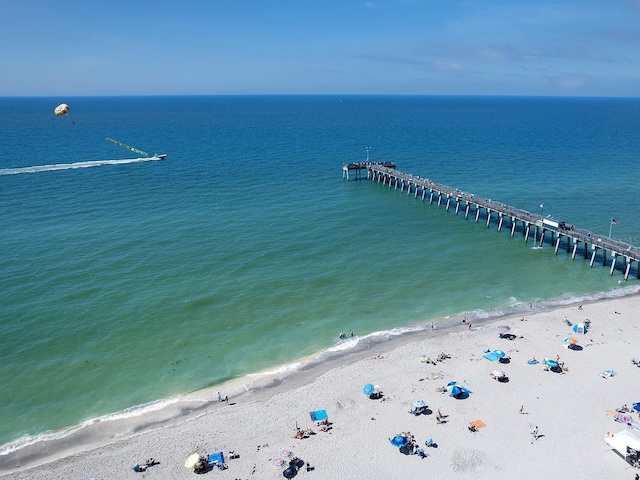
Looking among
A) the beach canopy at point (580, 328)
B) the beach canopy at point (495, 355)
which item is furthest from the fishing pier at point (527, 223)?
the beach canopy at point (495, 355)

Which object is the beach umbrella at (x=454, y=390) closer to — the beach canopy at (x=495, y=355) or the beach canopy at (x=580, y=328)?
the beach canopy at (x=495, y=355)

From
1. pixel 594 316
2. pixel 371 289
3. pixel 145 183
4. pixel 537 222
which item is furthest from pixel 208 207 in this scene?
pixel 594 316

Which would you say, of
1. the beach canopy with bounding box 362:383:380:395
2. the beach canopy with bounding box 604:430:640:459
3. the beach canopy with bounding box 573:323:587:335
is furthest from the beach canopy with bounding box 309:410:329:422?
the beach canopy with bounding box 573:323:587:335

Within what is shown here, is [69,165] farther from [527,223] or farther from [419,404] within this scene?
[419,404]

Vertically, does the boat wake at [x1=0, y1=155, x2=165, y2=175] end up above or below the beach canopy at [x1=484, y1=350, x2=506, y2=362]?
above

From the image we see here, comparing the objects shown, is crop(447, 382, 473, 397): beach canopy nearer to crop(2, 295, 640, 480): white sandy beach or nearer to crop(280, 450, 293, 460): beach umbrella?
crop(2, 295, 640, 480): white sandy beach

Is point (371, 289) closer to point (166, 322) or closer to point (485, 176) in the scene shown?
point (166, 322)
